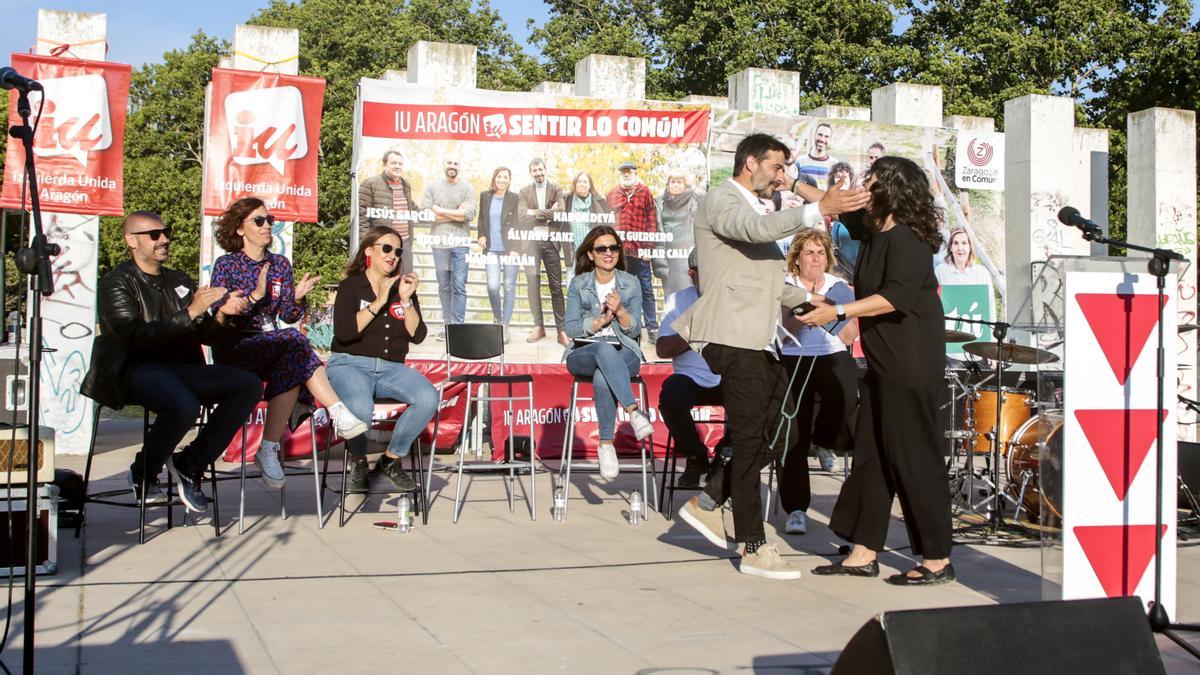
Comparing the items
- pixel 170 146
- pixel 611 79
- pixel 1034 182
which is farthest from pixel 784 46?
pixel 611 79

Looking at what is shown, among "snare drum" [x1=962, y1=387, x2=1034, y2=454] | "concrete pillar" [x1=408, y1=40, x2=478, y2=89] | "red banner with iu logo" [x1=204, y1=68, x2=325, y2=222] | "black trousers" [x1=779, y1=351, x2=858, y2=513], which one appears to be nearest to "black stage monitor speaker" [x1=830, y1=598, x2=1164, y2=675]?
"black trousers" [x1=779, y1=351, x2=858, y2=513]

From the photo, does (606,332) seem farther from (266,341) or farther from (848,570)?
(848,570)

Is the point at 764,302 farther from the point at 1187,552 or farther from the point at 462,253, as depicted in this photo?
the point at 462,253

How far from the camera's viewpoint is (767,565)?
5.46 m

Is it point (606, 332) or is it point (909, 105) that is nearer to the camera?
point (606, 332)

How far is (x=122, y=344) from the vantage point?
6305mm

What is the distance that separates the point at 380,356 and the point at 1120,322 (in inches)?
165

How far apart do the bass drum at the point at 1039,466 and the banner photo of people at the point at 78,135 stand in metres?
7.53

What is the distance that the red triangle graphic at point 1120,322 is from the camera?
4.38 m

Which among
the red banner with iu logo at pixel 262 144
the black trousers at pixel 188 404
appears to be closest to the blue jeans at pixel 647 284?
the red banner with iu logo at pixel 262 144

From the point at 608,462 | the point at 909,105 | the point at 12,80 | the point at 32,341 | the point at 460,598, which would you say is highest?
the point at 909,105

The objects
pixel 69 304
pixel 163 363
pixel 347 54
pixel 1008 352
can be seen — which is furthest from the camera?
pixel 347 54

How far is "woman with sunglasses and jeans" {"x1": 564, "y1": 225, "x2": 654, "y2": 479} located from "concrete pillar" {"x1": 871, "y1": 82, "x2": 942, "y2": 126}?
696 cm

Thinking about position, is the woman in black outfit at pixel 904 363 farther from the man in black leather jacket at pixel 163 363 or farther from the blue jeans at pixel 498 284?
the blue jeans at pixel 498 284
